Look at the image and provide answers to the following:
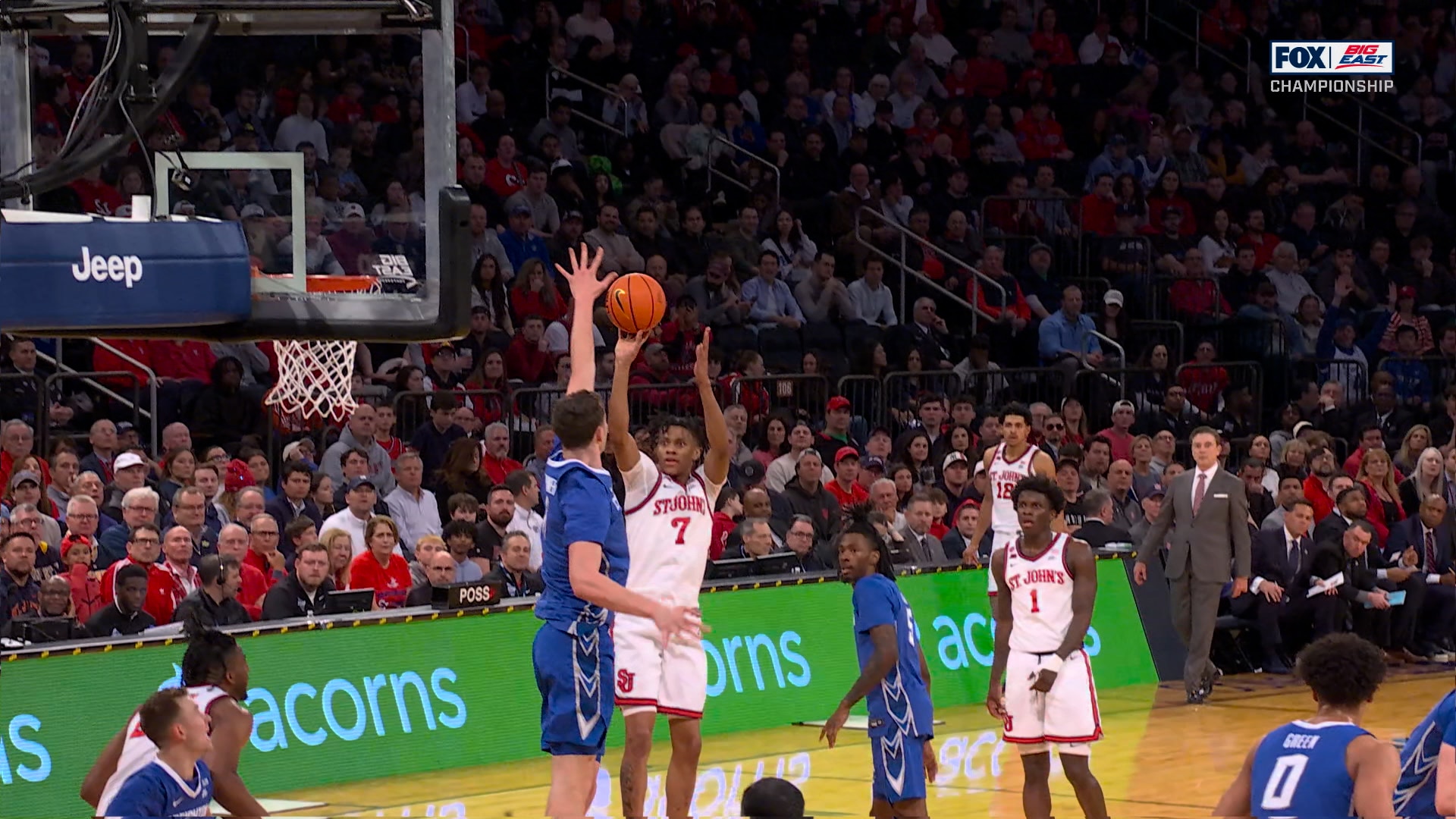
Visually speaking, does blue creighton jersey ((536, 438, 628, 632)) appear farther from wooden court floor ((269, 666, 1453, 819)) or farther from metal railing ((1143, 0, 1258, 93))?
metal railing ((1143, 0, 1258, 93))

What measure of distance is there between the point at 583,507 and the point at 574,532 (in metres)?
0.10

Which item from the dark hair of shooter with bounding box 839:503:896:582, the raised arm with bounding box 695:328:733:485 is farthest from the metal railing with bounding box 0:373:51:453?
the dark hair of shooter with bounding box 839:503:896:582

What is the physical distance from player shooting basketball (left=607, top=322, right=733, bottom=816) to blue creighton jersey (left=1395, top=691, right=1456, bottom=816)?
3062mm

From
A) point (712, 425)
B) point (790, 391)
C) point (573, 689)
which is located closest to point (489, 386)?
point (790, 391)

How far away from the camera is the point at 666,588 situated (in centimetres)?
953

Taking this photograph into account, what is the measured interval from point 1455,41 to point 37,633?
874 inches

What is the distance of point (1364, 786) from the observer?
256 inches

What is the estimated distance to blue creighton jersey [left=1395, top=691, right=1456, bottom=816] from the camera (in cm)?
738

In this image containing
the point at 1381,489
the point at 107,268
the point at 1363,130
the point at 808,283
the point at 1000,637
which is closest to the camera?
the point at 107,268

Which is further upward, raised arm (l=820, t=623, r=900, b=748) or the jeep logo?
the jeep logo

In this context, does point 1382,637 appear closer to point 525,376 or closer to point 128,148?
point 525,376

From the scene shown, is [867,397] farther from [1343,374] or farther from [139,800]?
[139,800]

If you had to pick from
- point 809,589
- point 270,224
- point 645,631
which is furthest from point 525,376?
point 270,224

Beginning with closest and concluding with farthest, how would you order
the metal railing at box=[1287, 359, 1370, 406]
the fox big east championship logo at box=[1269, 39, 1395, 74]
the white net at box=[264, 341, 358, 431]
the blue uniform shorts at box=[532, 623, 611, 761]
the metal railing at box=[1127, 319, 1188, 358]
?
the blue uniform shorts at box=[532, 623, 611, 761], the white net at box=[264, 341, 358, 431], the metal railing at box=[1127, 319, 1188, 358], the metal railing at box=[1287, 359, 1370, 406], the fox big east championship logo at box=[1269, 39, 1395, 74]
